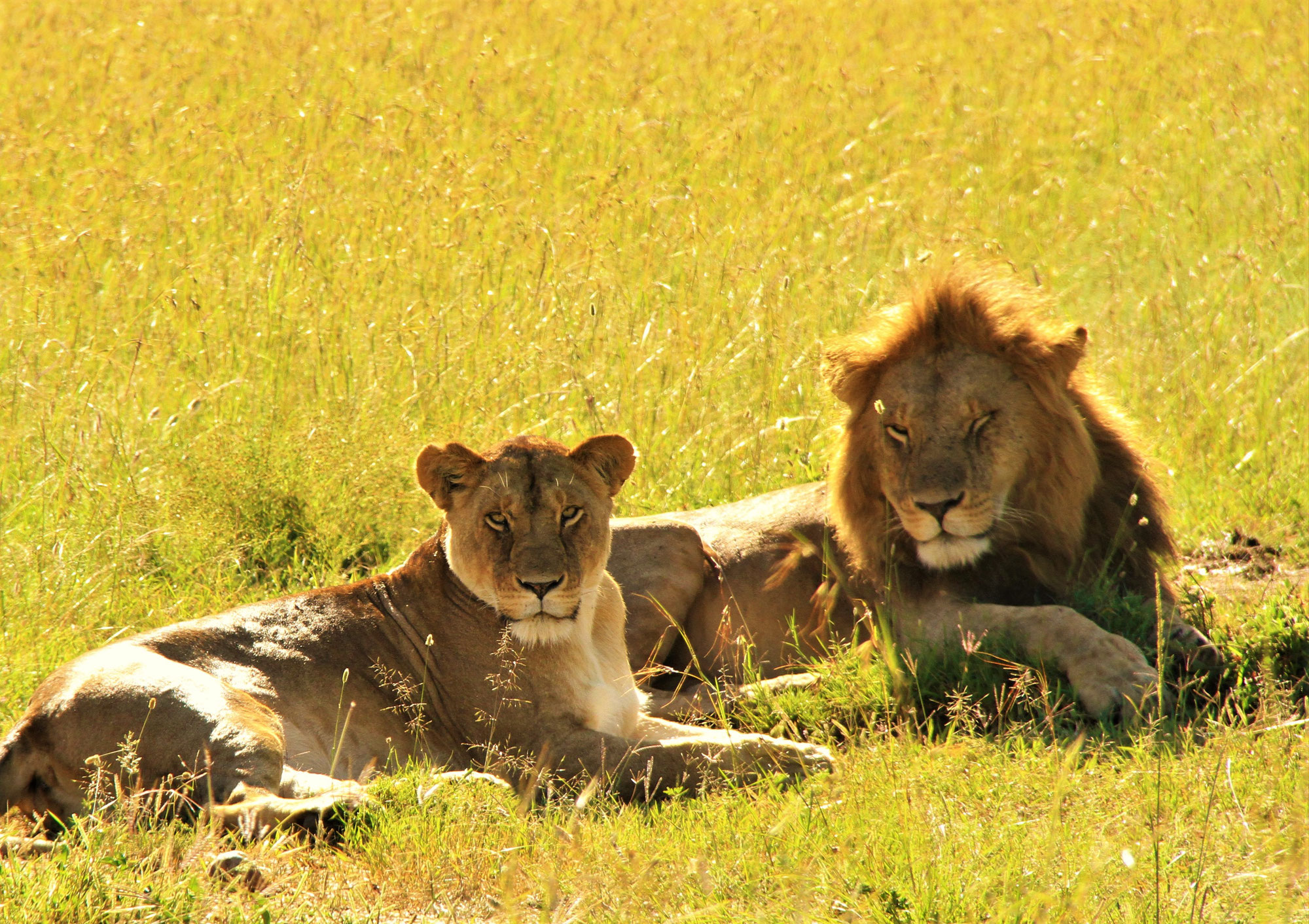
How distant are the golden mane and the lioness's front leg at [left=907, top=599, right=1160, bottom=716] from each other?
227mm

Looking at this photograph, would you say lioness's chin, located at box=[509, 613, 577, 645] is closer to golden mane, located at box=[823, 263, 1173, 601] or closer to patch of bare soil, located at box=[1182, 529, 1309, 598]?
golden mane, located at box=[823, 263, 1173, 601]

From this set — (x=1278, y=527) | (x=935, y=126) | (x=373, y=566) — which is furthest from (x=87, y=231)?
(x=935, y=126)

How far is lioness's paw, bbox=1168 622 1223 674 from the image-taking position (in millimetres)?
4422

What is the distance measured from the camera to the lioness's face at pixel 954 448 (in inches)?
180

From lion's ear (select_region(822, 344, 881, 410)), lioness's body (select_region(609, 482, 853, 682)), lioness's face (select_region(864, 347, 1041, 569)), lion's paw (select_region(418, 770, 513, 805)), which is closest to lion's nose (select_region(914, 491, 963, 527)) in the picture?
lioness's face (select_region(864, 347, 1041, 569))

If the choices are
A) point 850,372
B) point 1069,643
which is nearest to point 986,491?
point 1069,643

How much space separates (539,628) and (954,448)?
1.49m

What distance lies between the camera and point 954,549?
Result: 468 centimetres

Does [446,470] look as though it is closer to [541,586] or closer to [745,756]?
[541,586]

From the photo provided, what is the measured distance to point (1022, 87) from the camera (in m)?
13.4

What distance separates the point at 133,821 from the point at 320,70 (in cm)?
950

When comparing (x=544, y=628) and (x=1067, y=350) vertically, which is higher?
(x=1067, y=350)

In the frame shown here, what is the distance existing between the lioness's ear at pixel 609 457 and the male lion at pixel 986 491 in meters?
0.58

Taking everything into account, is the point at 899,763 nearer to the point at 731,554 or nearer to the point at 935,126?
the point at 731,554
